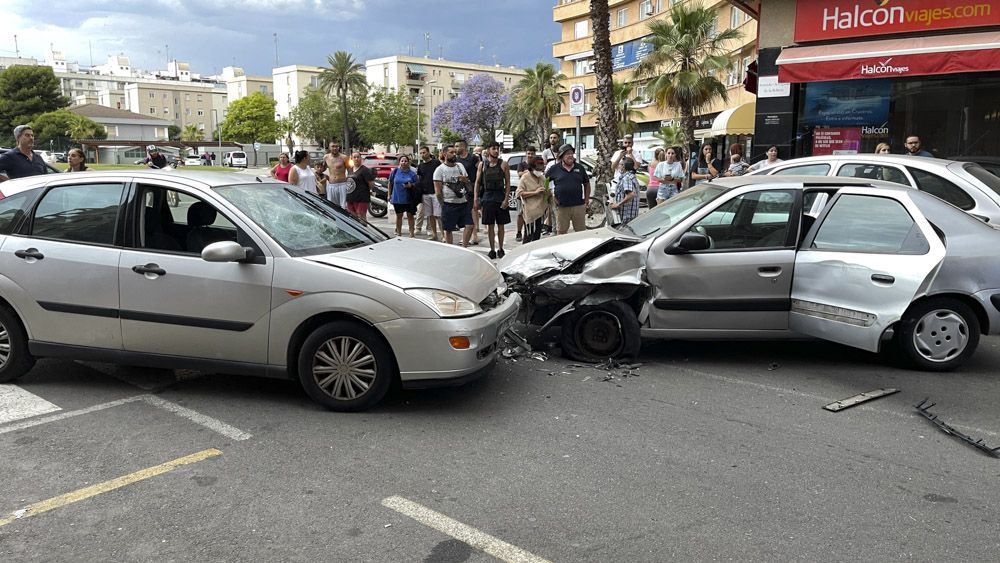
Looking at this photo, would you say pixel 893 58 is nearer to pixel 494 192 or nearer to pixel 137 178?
pixel 494 192

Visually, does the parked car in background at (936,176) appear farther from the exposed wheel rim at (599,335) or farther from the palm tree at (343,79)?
the palm tree at (343,79)

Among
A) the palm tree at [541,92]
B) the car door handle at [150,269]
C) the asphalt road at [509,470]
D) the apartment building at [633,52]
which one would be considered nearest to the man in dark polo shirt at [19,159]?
the asphalt road at [509,470]

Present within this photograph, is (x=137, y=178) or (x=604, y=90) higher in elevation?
(x=604, y=90)

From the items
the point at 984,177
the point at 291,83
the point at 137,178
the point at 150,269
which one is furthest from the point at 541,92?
the point at 291,83

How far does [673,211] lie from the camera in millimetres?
6543

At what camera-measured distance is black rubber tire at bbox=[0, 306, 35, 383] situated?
5203 mm

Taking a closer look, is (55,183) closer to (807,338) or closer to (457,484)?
(457,484)

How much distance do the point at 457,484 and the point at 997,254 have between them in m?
4.59

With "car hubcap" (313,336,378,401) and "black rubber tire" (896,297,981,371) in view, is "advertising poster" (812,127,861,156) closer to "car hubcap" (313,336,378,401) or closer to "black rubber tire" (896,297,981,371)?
"black rubber tire" (896,297,981,371)

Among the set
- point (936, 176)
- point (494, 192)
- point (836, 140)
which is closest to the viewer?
point (936, 176)

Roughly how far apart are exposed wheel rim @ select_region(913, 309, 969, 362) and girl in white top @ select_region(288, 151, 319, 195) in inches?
367

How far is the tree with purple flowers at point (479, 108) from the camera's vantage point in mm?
72188

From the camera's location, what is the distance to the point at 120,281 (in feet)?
16.3

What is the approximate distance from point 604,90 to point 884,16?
5229mm
